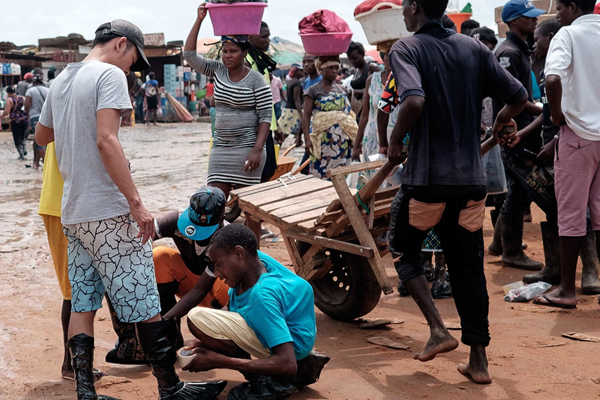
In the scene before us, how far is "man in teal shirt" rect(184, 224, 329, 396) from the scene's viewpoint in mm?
3227

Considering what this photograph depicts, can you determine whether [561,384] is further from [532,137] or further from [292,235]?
[532,137]

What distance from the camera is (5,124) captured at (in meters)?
25.8

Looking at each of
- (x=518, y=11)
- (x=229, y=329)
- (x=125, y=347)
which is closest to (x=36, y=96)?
(x=518, y=11)

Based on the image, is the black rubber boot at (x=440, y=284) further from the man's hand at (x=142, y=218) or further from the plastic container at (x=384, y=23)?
the man's hand at (x=142, y=218)

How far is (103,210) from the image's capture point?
125 inches

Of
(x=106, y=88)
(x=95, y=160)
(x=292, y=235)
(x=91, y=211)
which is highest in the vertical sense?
(x=106, y=88)

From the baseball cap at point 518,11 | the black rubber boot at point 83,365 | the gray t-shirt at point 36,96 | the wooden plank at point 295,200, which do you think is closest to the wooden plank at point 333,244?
the wooden plank at point 295,200

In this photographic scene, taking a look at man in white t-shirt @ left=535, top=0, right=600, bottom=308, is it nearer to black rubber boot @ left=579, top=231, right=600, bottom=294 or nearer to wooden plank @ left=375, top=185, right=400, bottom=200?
black rubber boot @ left=579, top=231, right=600, bottom=294

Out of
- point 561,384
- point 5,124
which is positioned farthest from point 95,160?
point 5,124

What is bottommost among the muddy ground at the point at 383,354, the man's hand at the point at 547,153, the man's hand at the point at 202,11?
the muddy ground at the point at 383,354

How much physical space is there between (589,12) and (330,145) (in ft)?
11.0

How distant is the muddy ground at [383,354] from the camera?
3.58 metres

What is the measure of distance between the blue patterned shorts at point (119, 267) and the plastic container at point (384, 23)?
3.05m

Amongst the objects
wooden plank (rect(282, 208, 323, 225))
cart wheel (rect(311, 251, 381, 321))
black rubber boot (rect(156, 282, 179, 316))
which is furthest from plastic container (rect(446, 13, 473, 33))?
black rubber boot (rect(156, 282, 179, 316))
